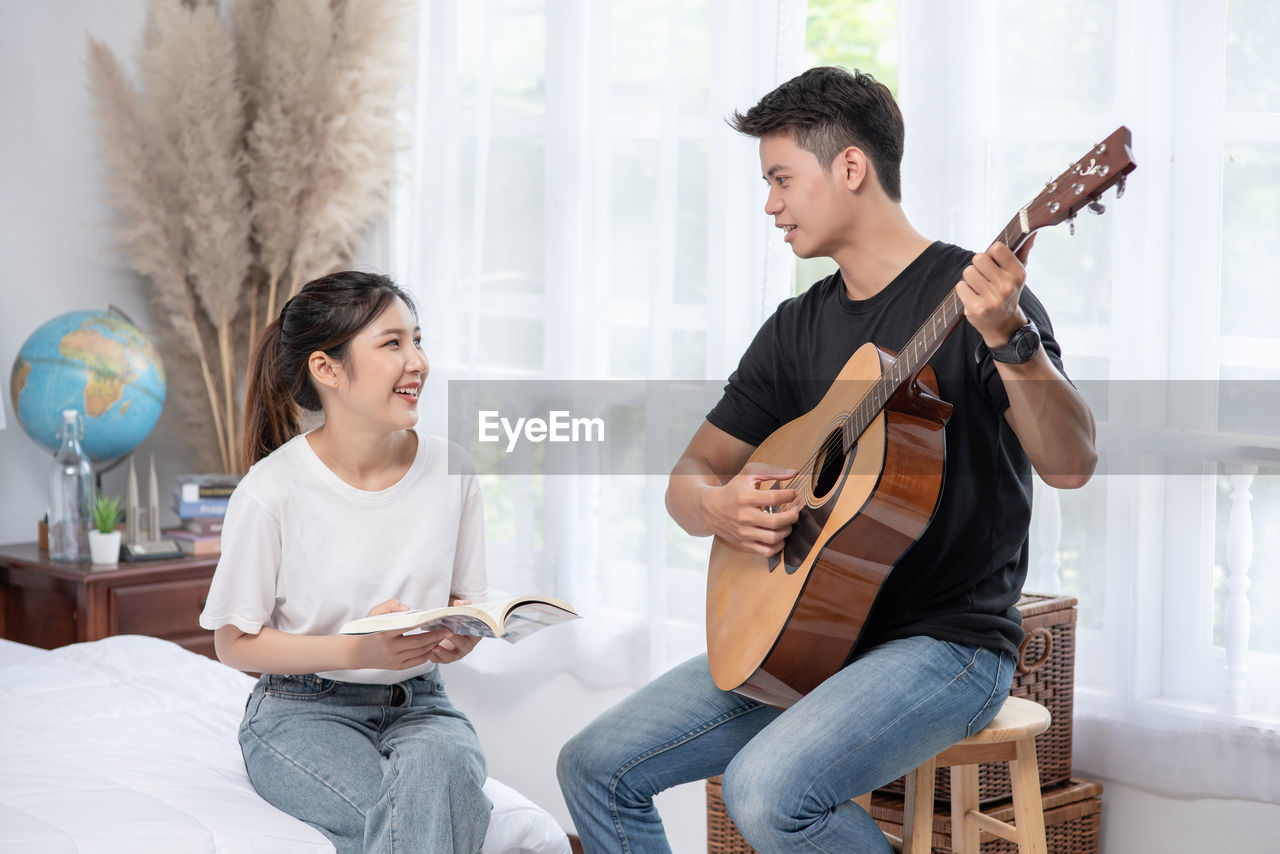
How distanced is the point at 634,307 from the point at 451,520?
3.48 feet

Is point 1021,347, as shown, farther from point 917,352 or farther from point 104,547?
point 104,547

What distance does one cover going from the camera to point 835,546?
4.38 feet

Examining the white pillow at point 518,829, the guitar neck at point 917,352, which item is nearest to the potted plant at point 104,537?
the white pillow at point 518,829

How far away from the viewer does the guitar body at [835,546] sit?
4.34 feet

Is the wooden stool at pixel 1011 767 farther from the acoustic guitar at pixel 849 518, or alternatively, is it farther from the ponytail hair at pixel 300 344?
the ponytail hair at pixel 300 344

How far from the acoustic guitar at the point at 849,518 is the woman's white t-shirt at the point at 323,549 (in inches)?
16.3

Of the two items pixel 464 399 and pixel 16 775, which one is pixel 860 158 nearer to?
pixel 16 775

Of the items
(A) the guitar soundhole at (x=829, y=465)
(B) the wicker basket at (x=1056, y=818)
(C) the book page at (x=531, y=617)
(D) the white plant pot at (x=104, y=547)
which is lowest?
(B) the wicker basket at (x=1056, y=818)

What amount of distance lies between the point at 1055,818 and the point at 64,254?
263cm

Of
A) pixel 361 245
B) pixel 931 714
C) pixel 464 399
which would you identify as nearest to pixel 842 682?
pixel 931 714

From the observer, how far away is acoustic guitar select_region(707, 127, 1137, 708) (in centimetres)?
132

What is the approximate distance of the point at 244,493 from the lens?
1.49 metres

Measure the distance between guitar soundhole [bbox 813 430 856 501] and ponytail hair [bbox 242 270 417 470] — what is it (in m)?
0.62

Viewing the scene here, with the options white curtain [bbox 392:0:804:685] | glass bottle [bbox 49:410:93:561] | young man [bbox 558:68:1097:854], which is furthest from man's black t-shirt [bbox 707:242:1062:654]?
glass bottle [bbox 49:410:93:561]
